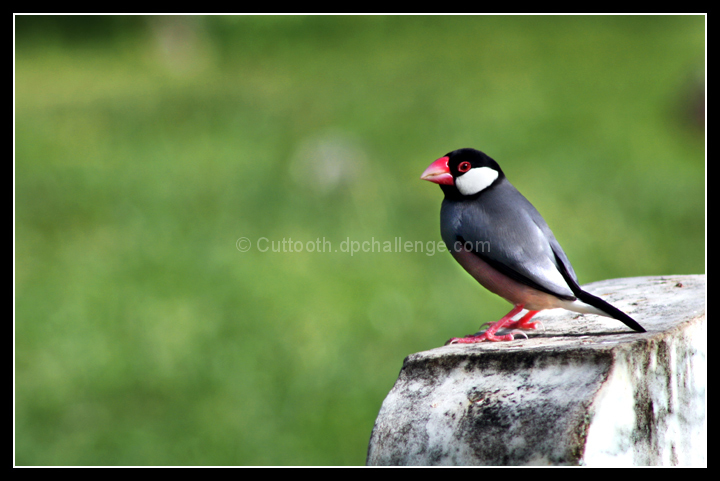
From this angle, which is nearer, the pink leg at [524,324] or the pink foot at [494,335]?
the pink foot at [494,335]

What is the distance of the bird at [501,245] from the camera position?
7.95 feet

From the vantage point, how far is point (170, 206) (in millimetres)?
6496

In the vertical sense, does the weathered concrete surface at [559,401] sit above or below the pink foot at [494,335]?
below

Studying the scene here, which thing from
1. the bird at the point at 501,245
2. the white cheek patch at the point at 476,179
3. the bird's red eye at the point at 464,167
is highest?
the bird's red eye at the point at 464,167

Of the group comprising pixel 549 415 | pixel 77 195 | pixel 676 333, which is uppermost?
pixel 77 195

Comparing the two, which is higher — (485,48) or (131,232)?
(485,48)

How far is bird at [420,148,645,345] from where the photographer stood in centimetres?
242

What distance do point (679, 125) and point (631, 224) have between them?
247 centimetres

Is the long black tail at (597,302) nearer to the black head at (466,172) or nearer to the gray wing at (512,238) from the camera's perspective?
the gray wing at (512,238)

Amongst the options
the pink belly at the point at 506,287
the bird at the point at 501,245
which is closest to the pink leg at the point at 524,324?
the bird at the point at 501,245

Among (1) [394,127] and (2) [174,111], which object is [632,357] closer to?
(1) [394,127]

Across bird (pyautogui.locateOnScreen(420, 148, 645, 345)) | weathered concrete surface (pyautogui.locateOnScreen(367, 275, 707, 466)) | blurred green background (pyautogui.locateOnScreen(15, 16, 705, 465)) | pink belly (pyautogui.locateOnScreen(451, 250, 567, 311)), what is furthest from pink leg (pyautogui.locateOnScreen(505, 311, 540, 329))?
blurred green background (pyautogui.locateOnScreen(15, 16, 705, 465))

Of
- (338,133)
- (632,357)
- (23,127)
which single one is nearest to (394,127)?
(338,133)

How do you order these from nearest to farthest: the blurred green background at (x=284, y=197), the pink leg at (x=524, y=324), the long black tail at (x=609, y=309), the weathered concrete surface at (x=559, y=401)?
the weathered concrete surface at (x=559, y=401)
the long black tail at (x=609, y=309)
the pink leg at (x=524, y=324)
the blurred green background at (x=284, y=197)
